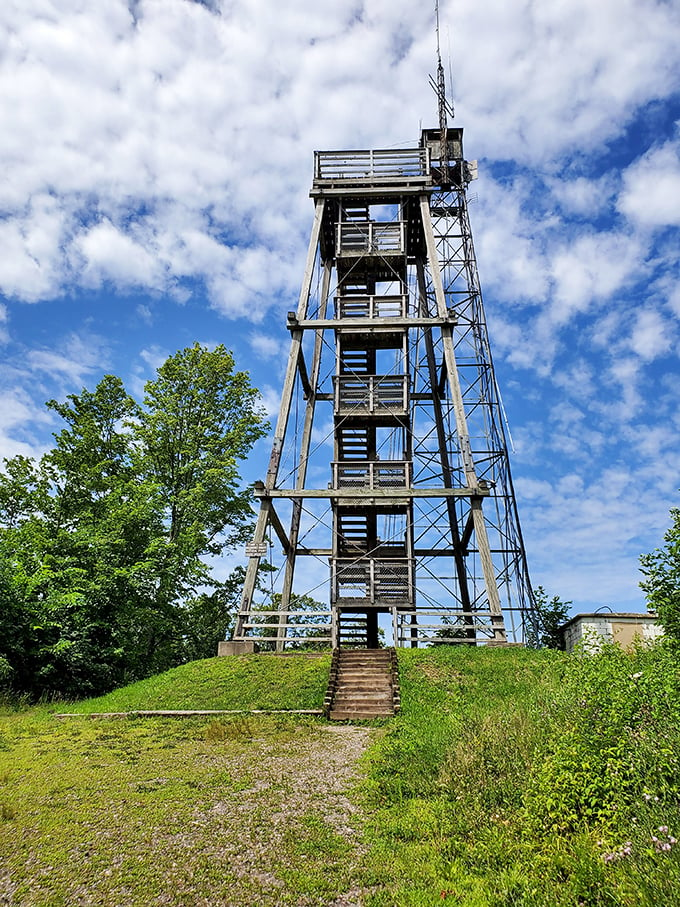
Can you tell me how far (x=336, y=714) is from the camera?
43.0 feet

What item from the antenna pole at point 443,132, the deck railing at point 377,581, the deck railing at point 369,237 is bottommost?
the deck railing at point 377,581

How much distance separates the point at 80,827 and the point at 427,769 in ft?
13.7

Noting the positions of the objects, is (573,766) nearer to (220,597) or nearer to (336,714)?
(336,714)

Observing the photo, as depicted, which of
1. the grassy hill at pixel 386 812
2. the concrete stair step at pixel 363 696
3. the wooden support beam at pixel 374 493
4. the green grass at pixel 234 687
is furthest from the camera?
the wooden support beam at pixel 374 493

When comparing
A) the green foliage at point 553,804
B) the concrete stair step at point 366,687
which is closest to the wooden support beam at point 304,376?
the concrete stair step at point 366,687

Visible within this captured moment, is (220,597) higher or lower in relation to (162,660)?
higher

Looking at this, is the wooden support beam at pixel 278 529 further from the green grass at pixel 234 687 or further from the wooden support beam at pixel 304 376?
the wooden support beam at pixel 304 376

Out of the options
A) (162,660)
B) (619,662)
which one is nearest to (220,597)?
(162,660)

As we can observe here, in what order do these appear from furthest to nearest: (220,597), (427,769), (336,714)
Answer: (220,597)
(336,714)
(427,769)

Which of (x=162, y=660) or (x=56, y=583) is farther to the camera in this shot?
(x=162, y=660)

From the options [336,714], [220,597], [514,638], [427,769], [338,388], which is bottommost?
[427,769]

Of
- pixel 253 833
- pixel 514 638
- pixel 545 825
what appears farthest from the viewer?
pixel 514 638

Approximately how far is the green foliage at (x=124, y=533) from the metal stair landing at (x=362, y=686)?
314 inches

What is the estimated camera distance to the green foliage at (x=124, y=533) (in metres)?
18.6
